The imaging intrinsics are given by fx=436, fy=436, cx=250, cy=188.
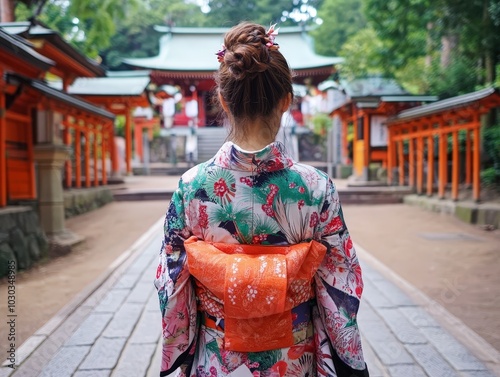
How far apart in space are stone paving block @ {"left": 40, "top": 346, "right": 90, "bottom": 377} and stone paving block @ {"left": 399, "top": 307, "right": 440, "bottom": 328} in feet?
8.35

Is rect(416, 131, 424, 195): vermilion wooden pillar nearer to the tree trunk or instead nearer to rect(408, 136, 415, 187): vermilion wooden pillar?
rect(408, 136, 415, 187): vermilion wooden pillar

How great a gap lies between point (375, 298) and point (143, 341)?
7.22ft

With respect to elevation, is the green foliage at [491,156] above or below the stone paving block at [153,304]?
above

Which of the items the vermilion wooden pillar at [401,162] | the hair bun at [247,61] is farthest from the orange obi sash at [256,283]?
the vermilion wooden pillar at [401,162]

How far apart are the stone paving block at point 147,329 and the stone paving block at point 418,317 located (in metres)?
2.07

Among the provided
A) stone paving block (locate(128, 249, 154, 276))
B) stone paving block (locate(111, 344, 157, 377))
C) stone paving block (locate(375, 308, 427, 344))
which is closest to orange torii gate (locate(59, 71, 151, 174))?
stone paving block (locate(128, 249, 154, 276))

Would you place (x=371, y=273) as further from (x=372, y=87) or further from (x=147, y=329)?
(x=372, y=87)

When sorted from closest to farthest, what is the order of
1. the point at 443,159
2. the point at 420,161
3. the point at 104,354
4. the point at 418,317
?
the point at 104,354, the point at 418,317, the point at 443,159, the point at 420,161

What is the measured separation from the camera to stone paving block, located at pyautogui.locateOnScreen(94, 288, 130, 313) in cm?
Answer: 385

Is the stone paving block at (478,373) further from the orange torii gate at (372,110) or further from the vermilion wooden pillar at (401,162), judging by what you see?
the orange torii gate at (372,110)

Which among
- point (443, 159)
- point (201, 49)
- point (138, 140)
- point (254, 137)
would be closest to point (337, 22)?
point (201, 49)

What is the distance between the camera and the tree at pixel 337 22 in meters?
30.7

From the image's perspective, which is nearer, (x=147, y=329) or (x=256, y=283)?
(x=256, y=283)

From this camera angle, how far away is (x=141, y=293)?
14.1 feet
